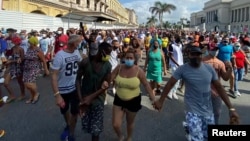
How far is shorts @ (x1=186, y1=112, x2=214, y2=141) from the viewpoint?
3805mm

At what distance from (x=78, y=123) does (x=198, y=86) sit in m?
3.17

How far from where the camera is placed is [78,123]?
20.7ft

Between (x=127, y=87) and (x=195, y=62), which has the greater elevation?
(x=195, y=62)

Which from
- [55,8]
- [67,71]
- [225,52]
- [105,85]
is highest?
[55,8]

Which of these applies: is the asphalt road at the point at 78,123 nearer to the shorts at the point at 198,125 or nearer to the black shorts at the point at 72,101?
the black shorts at the point at 72,101

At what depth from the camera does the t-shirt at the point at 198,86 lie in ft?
12.6

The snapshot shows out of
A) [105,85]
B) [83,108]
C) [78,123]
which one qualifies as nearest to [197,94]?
[105,85]

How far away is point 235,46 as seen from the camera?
31.9ft

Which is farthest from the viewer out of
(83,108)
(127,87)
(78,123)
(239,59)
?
(239,59)

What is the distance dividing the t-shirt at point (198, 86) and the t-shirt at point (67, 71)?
5.65 ft

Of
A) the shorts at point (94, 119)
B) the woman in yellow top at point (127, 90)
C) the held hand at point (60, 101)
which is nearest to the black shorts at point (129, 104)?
the woman in yellow top at point (127, 90)

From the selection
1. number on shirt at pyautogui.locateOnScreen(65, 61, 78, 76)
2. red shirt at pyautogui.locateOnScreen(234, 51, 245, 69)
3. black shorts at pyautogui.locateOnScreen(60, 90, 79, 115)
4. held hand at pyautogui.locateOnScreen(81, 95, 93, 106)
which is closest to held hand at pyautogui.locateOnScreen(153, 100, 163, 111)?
held hand at pyautogui.locateOnScreen(81, 95, 93, 106)

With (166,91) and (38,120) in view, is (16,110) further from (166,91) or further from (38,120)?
(166,91)

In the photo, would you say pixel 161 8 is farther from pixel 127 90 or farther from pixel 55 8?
pixel 127 90
